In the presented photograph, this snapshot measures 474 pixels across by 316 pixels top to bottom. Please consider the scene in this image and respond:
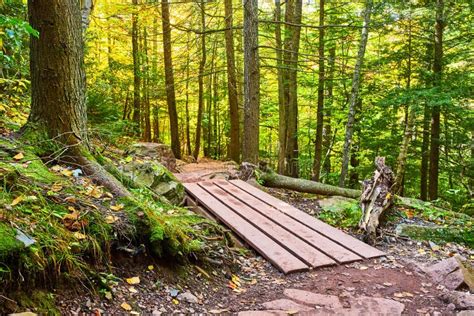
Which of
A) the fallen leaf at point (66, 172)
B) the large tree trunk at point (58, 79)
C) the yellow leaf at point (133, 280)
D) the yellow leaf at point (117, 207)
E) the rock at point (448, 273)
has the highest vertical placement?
the large tree trunk at point (58, 79)

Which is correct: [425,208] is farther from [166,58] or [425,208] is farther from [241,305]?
[166,58]

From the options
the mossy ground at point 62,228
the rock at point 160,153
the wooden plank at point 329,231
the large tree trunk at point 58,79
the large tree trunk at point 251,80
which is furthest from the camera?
the rock at point 160,153

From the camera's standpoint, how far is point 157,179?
6152mm

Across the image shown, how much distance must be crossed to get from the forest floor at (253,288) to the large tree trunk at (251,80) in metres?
4.85

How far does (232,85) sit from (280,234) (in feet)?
28.4

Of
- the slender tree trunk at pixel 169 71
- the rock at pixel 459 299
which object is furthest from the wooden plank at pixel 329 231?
the slender tree trunk at pixel 169 71

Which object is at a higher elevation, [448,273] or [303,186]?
[303,186]

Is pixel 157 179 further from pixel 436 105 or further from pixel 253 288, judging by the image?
pixel 436 105

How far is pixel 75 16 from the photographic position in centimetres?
383

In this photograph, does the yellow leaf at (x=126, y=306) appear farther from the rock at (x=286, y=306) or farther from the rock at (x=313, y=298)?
the rock at (x=313, y=298)

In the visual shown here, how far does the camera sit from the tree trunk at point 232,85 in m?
12.1

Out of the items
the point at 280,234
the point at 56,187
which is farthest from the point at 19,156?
the point at 280,234

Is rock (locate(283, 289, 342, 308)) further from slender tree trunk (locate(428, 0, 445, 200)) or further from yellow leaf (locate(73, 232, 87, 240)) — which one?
slender tree trunk (locate(428, 0, 445, 200))

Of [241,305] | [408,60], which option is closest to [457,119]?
[408,60]
